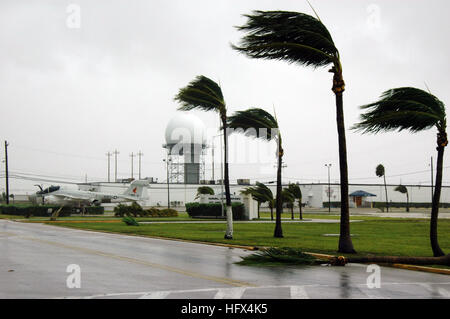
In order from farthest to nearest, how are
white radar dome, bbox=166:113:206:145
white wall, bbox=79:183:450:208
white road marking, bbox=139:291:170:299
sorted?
white wall, bbox=79:183:450:208 → white radar dome, bbox=166:113:206:145 → white road marking, bbox=139:291:170:299

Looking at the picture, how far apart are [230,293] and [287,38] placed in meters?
10.2

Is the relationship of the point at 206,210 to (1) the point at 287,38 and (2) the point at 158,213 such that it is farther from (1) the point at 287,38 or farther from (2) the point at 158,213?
(1) the point at 287,38

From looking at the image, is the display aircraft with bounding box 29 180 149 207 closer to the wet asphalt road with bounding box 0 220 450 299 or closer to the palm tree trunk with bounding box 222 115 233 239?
the palm tree trunk with bounding box 222 115 233 239

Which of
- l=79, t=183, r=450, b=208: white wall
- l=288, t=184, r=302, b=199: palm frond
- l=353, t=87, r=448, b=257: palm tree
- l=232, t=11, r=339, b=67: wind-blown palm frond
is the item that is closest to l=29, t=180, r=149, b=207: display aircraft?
l=79, t=183, r=450, b=208: white wall

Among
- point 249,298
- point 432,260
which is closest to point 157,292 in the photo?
point 249,298

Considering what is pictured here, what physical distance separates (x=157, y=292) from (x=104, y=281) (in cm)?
183

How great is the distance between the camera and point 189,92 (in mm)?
23250

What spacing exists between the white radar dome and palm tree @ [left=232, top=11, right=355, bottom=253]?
75934 millimetres

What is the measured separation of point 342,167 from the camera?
56.1 ft

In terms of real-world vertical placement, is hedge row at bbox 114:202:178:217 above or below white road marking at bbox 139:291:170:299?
below

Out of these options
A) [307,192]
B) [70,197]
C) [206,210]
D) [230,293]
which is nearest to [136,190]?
[70,197]

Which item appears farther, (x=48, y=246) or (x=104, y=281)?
(x=48, y=246)

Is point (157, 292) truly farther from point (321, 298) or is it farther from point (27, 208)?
point (27, 208)

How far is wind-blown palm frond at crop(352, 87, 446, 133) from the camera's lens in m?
15.7
